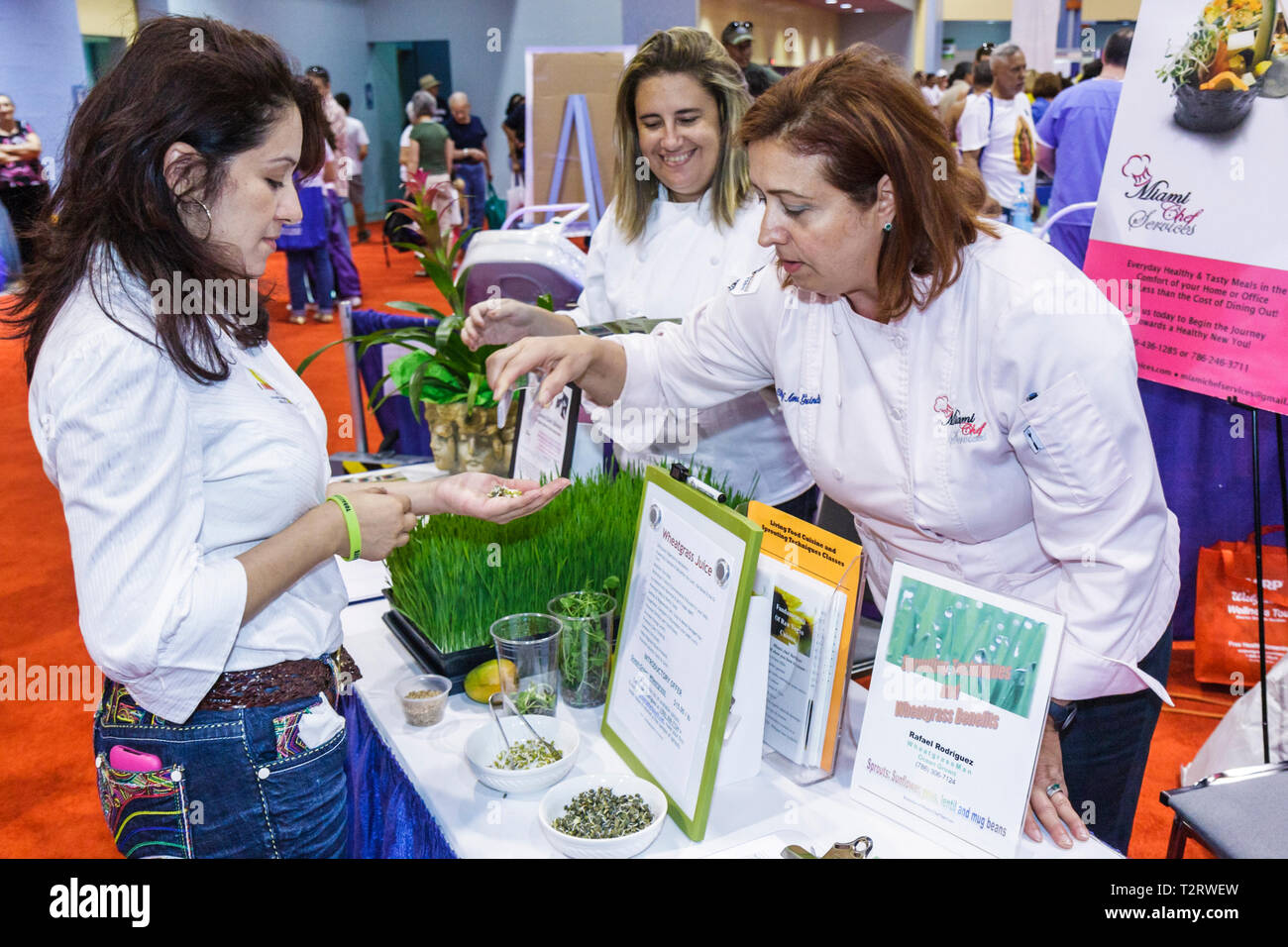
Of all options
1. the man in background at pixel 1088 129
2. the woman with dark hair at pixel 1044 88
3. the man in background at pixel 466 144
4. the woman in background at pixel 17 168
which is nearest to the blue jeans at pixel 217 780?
the man in background at pixel 1088 129

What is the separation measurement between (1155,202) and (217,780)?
7.86 ft

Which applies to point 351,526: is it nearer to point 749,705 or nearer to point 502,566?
point 502,566

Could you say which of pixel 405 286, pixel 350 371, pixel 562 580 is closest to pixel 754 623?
pixel 562 580

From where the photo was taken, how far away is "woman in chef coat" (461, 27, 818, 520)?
6.79 ft

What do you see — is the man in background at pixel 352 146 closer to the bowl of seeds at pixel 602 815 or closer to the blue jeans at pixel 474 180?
the blue jeans at pixel 474 180

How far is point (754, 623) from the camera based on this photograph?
113 cm

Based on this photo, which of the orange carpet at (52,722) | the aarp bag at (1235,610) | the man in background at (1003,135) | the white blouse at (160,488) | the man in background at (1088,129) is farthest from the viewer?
the man in background at (1003,135)

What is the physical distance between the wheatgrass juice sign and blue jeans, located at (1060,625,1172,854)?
1.04 ft

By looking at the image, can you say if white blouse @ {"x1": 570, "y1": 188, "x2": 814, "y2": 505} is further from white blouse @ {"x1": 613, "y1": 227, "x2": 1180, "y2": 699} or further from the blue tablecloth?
the blue tablecloth

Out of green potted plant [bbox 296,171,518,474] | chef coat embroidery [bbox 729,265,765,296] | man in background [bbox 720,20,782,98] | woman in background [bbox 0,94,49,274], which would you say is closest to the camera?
chef coat embroidery [bbox 729,265,765,296]

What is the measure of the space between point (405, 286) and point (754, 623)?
373 inches

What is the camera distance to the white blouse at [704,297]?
6.79 feet

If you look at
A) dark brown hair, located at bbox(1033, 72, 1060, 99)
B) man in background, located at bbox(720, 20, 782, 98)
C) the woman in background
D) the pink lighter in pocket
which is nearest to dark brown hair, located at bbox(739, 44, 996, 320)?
the pink lighter in pocket

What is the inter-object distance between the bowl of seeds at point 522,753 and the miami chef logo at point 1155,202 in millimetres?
1991
